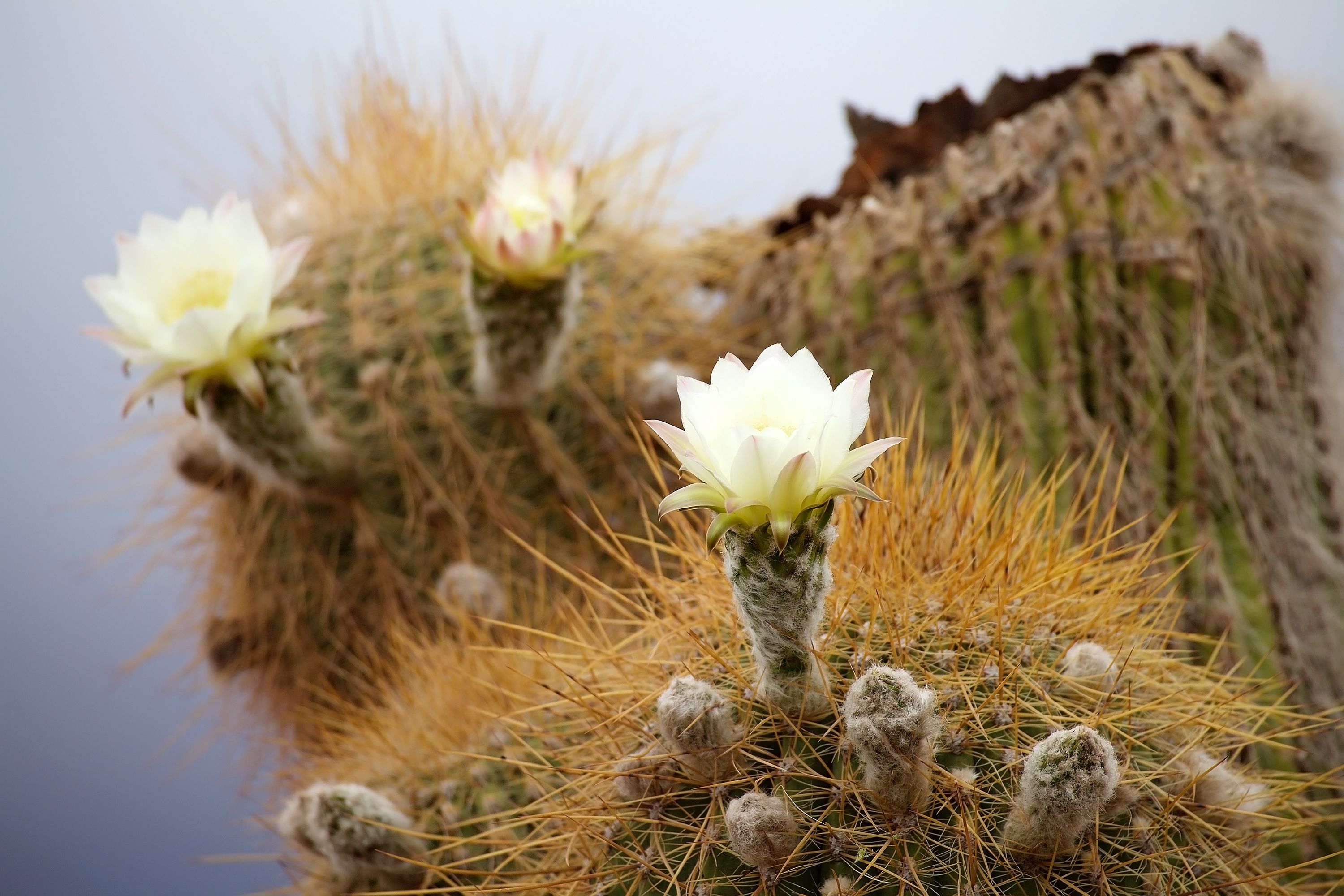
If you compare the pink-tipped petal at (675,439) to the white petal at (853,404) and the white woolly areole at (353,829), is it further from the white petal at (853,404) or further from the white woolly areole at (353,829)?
the white woolly areole at (353,829)

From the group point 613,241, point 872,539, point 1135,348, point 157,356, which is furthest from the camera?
point 613,241

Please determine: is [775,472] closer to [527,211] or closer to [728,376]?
[728,376]

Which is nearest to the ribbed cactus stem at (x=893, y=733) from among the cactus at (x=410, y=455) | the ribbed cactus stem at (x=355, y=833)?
the ribbed cactus stem at (x=355, y=833)

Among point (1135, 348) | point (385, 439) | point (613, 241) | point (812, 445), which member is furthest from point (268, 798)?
point (1135, 348)

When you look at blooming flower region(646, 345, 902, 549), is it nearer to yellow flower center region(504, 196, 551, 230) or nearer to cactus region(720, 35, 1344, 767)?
yellow flower center region(504, 196, 551, 230)

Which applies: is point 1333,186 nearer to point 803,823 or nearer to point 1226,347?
point 1226,347

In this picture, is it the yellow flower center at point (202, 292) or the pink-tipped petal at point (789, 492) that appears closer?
the pink-tipped petal at point (789, 492)
